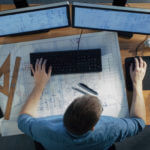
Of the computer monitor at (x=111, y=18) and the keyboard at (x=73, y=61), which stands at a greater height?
the computer monitor at (x=111, y=18)

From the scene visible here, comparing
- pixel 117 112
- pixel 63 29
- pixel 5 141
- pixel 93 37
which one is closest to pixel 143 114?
pixel 117 112

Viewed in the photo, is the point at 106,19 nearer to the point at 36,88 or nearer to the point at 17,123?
the point at 36,88

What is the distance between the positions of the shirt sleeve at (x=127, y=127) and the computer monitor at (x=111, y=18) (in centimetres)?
48

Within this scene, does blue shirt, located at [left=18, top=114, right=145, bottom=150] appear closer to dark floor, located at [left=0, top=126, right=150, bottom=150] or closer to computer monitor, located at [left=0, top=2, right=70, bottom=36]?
computer monitor, located at [left=0, top=2, right=70, bottom=36]

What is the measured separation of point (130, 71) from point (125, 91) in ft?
0.39

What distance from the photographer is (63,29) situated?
3.43ft

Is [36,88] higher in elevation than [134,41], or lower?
lower

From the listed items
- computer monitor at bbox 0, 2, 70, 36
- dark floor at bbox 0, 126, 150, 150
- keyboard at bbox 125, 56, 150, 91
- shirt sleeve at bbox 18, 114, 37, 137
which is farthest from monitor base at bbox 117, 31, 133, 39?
dark floor at bbox 0, 126, 150, 150

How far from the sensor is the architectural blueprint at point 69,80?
38.7 inches

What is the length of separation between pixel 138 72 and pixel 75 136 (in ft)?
1.67

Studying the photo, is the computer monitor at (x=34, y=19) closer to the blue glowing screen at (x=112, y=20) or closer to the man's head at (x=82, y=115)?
the blue glowing screen at (x=112, y=20)

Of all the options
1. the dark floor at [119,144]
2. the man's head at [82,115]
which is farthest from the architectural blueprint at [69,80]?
the dark floor at [119,144]

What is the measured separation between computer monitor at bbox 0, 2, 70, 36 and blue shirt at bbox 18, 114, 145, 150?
0.47m

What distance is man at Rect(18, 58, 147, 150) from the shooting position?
69 cm
